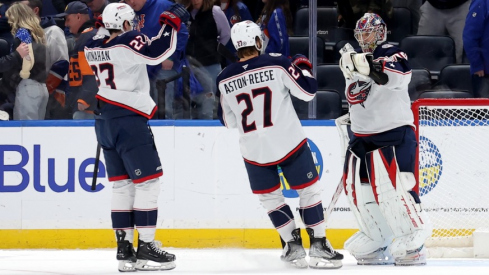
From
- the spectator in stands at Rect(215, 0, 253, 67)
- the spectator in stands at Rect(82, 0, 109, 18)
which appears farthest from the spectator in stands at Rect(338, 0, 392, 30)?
the spectator in stands at Rect(82, 0, 109, 18)

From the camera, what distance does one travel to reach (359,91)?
5.67 m

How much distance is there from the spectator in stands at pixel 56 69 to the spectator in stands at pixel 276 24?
4.86ft

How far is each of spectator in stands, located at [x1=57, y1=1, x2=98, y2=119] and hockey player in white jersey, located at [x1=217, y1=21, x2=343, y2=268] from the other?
5.39 feet

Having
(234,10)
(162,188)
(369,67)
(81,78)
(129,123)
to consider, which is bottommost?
(162,188)

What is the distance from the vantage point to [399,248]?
18.5ft

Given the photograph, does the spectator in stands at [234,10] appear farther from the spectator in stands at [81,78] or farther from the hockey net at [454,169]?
the hockey net at [454,169]

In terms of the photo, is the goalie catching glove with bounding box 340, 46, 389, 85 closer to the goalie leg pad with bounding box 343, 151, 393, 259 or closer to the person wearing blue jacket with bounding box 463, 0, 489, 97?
the goalie leg pad with bounding box 343, 151, 393, 259

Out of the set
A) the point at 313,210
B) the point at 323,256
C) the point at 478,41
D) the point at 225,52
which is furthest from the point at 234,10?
the point at 323,256

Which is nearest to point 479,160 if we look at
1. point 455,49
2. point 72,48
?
point 455,49

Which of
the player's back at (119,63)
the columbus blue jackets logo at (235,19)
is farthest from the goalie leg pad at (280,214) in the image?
the columbus blue jackets logo at (235,19)

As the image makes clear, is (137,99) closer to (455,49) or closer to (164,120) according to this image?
(164,120)

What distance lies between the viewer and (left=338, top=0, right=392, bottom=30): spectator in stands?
7.57 m

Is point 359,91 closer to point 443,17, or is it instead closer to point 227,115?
point 227,115

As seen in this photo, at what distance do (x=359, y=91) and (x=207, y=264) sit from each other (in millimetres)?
1451
